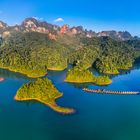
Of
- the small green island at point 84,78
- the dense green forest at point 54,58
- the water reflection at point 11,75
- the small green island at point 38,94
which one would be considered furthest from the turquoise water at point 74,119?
the dense green forest at point 54,58

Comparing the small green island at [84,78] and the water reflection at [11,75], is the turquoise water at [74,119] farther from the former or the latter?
the water reflection at [11,75]

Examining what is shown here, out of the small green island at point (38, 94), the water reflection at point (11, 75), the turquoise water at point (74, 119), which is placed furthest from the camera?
the water reflection at point (11, 75)

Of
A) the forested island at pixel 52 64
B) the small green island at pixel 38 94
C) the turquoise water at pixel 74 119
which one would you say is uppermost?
the forested island at pixel 52 64

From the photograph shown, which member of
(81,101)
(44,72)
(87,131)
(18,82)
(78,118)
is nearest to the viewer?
(87,131)

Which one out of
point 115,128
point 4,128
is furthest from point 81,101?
point 4,128

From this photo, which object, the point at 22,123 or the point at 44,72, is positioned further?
the point at 44,72

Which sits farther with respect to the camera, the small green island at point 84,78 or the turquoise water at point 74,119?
the small green island at point 84,78

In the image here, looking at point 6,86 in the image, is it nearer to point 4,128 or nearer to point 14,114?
point 14,114

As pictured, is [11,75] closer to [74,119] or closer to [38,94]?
[38,94]
